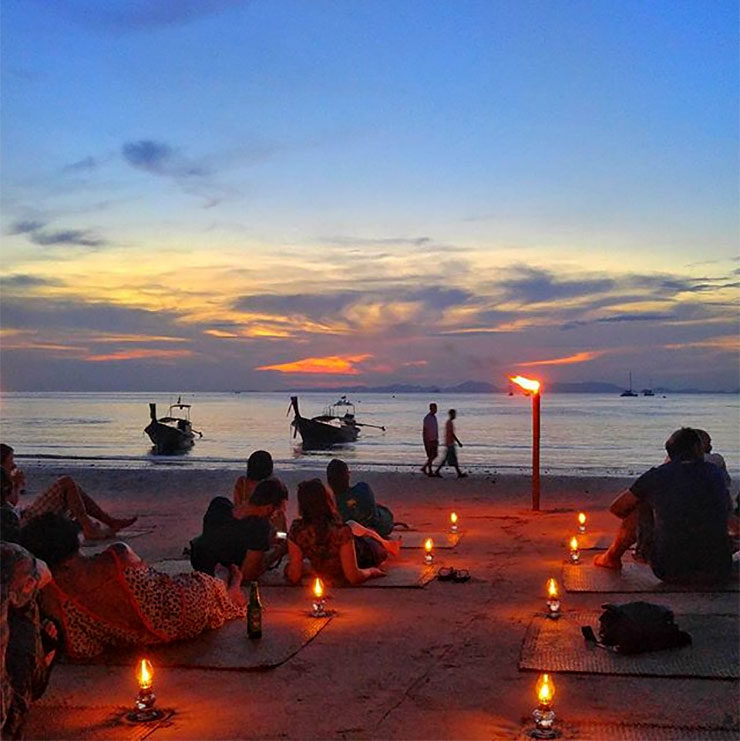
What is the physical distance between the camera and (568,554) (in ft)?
27.7

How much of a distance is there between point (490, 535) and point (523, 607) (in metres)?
3.46

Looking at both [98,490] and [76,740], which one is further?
[98,490]

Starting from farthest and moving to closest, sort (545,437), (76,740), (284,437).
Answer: (284,437), (545,437), (76,740)

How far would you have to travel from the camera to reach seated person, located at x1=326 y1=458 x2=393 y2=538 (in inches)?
338

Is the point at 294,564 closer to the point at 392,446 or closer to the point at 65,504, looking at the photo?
the point at 65,504

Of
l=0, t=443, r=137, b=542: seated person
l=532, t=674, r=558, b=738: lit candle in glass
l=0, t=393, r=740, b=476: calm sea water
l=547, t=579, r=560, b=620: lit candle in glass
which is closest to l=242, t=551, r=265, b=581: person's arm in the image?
l=0, t=443, r=137, b=542: seated person

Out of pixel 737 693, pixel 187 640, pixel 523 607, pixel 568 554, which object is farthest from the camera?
pixel 568 554

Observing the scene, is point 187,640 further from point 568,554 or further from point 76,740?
point 568,554

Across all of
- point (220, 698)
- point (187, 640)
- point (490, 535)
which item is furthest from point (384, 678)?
point (490, 535)

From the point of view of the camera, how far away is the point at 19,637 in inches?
146

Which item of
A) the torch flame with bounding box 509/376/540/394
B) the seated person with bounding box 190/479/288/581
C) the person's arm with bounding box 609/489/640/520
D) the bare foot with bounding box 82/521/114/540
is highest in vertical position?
the torch flame with bounding box 509/376/540/394

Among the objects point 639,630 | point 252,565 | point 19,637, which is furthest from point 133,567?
point 639,630

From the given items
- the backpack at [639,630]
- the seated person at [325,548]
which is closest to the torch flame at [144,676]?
the backpack at [639,630]

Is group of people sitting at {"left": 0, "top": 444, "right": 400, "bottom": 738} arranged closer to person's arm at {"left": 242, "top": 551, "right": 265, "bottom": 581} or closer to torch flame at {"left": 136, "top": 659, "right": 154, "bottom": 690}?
person's arm at {"left": 242, "top": 551, "right": 265, "bottom": 581}
